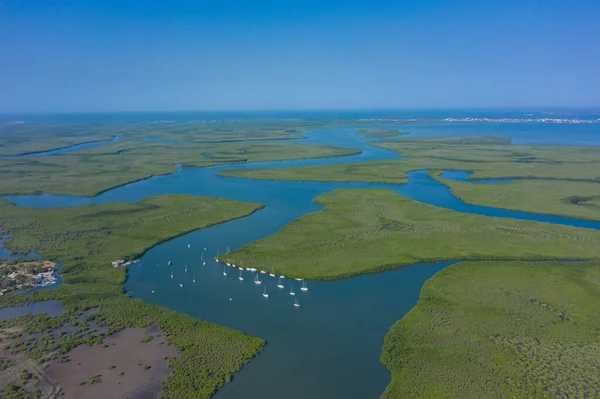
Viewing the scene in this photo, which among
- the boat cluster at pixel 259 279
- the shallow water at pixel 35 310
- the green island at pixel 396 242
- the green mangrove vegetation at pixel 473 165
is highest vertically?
the green mangrove vegetation at pixel 473 165

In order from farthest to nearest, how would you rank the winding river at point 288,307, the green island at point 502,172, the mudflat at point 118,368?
the green island at point 502,172 → the winding river at point 288,307 → the mudflat at point 118,368

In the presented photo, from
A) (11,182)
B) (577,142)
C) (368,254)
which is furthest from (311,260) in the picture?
(577,142)

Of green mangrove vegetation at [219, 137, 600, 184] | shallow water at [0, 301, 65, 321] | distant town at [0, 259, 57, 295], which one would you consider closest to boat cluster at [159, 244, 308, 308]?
shallow water at [0, 301, 65, 321]

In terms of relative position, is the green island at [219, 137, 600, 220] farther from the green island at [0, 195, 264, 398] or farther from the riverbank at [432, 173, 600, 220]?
the green island at [0, 195, 264, 398]

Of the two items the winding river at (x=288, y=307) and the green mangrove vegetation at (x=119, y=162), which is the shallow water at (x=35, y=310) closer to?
the winding river at (x=288, y=307)

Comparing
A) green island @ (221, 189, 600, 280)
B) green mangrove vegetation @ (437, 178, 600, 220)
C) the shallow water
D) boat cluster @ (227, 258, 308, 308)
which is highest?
green mangrove vegetation @ (437, 178, 600, 220)

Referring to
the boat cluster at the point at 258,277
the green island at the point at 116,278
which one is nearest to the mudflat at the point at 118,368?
the green island at the point at 116,278

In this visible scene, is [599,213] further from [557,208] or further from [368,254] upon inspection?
[368,254]
